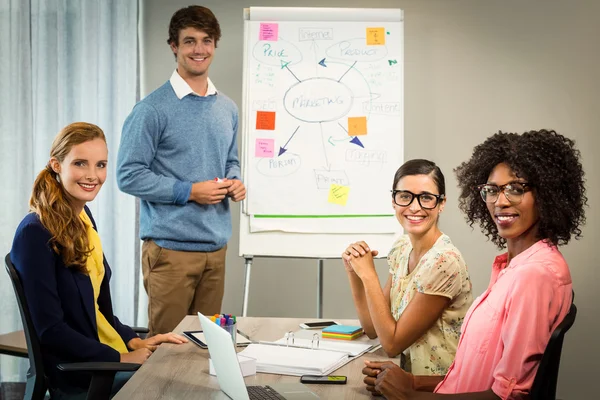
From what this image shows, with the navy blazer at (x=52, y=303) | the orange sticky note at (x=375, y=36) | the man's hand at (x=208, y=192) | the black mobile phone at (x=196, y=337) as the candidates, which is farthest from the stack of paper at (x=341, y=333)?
the orange sticky note at (x=375, y=36)

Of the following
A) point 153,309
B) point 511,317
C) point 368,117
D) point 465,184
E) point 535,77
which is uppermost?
point 535,77

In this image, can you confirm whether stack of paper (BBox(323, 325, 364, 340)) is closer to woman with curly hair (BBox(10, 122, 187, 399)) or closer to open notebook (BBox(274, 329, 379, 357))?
open notebook (BBox(274, 329, 379, 357))

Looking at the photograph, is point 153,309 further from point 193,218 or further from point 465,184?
point 465,184

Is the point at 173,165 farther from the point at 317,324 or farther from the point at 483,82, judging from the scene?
the point at 483,82

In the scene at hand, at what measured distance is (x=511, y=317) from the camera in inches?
58.4

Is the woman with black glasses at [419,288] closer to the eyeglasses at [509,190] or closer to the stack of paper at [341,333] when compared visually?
the stack of paper at [341,333]

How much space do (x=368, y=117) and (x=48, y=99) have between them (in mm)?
1759

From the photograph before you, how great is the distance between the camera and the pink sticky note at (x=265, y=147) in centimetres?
361

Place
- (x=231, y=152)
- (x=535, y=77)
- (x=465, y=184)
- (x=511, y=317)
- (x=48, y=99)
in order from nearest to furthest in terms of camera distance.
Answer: (x=511, y=317), (x=465, y=184), (x=231, y=152), (x=48, y=99), (x=535, y=77)

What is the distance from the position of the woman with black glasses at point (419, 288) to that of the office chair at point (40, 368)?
2.31 feet

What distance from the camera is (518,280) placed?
1499 mm

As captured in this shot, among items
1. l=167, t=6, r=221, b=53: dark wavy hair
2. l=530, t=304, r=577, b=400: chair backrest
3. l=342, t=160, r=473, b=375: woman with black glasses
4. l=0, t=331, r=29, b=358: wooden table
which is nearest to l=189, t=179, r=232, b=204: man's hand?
l=167, t=6, r=221, b=53: dark wavy hair

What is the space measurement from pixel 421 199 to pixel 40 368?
1.20m

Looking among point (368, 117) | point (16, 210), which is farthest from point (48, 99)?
point (368, 117)
